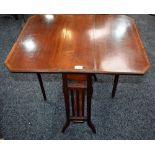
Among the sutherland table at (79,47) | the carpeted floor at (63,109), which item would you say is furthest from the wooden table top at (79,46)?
the carpeted floor at (63,109)

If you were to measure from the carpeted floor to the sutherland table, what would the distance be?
2.45 ft

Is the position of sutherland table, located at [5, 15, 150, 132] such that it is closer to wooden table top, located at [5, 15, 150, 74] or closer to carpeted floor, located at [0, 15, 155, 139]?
wooden table top, located at [5, 15, 150, 74]

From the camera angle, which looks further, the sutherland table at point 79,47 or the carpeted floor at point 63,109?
the carpeted floor at point 63,109

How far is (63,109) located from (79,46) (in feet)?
2.54

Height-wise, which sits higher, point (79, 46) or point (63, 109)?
point (79, 46)

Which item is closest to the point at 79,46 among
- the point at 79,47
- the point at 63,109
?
the point at 79,47

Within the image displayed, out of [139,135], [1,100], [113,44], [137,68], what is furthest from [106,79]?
[1,100]

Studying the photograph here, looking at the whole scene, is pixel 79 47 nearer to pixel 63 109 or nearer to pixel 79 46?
pixel 79 46

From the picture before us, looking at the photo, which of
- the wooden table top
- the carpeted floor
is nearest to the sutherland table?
the wooden table top

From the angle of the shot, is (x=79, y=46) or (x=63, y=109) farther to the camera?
(x=63, y=109)

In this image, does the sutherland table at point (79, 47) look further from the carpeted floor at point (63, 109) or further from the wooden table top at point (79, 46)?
the carpeted floor at point (63, 109)

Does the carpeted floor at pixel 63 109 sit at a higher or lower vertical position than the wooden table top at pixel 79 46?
lower

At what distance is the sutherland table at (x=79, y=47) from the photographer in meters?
1.10

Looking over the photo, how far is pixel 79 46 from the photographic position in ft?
4.14
